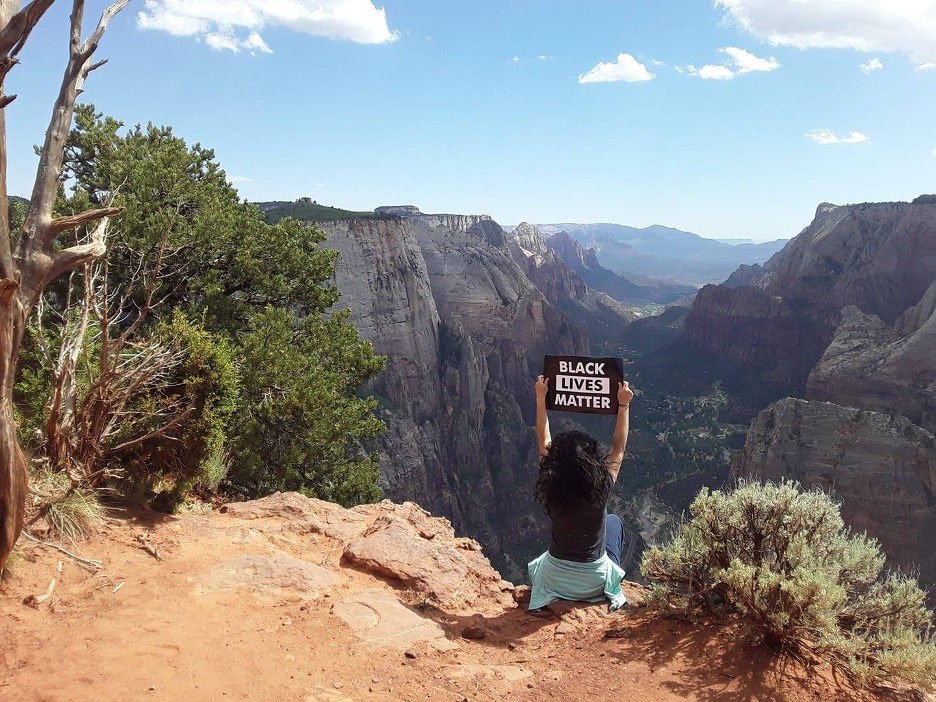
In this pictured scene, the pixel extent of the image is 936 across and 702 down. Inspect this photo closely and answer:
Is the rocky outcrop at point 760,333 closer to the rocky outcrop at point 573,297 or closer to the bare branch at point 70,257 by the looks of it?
the rocky outcrop at point 573,297

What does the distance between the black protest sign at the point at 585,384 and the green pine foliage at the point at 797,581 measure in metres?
1.39

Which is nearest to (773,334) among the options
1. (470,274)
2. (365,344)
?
(470,274)

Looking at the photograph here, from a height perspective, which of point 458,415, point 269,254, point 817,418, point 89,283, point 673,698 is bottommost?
point 458,415

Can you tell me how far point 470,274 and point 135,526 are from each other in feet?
226

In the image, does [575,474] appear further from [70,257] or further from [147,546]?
[70,257]

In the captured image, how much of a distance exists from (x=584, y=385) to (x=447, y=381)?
52.6 metres

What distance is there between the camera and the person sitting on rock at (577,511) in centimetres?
534

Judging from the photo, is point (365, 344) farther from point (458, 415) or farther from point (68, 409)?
point (458, 415)

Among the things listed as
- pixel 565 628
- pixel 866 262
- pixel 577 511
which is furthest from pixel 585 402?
pixel 866 262

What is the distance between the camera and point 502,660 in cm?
474

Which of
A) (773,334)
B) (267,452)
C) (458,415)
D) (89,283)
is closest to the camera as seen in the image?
(89,283)

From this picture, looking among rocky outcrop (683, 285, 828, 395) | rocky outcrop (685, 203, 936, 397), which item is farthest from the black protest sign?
rocky outcrop (683, 285, 828, 395)

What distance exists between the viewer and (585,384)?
5.93 meters

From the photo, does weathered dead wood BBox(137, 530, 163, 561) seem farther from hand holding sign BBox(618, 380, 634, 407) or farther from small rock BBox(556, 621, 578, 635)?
hand holding sign BBox(618, 380, 634, 407)
